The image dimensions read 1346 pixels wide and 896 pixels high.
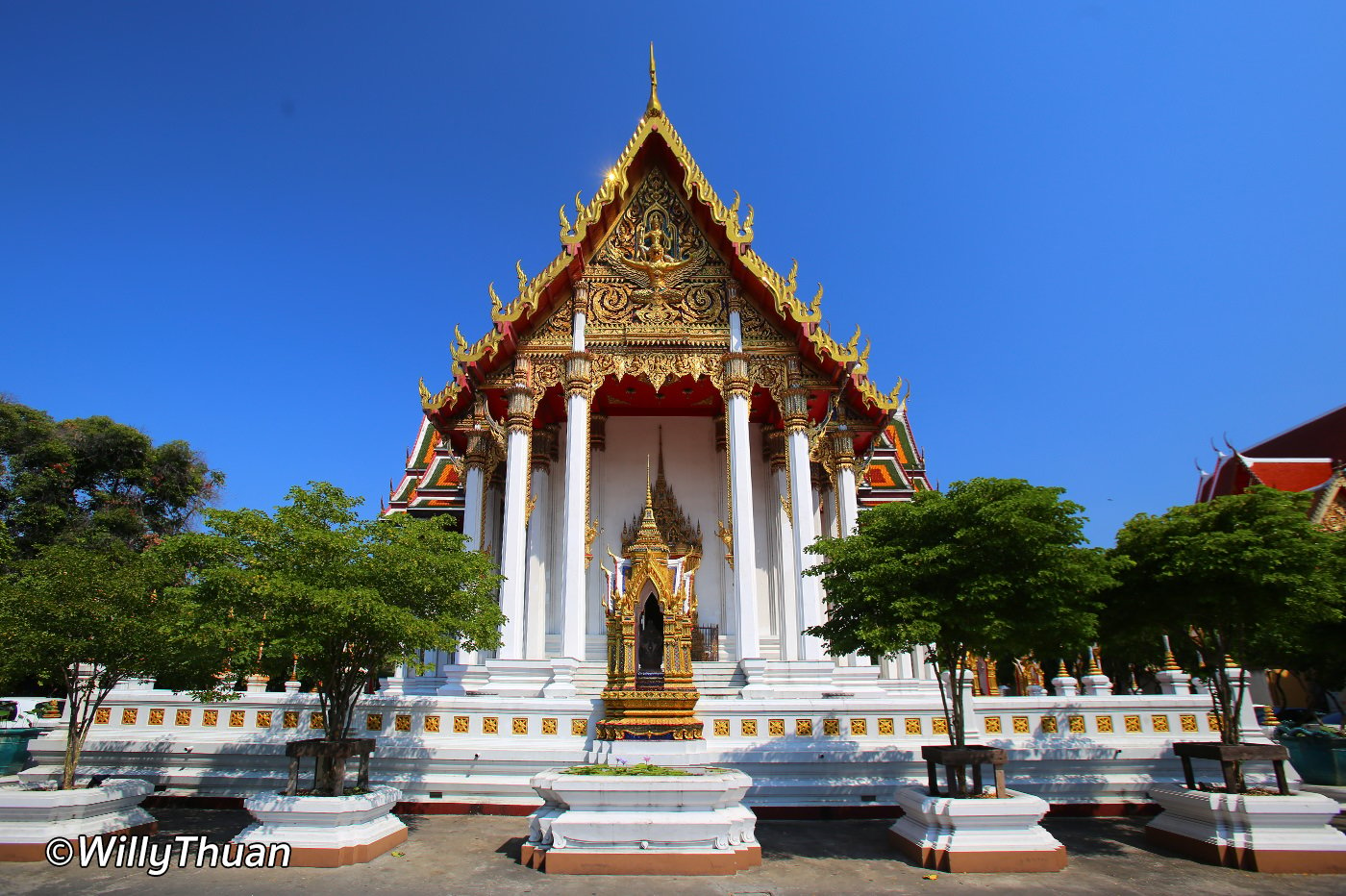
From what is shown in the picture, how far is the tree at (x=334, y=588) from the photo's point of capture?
638 centimetres

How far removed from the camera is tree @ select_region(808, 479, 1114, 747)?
6.33 m

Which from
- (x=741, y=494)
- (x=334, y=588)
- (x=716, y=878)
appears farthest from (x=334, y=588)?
(x=741, y=494)

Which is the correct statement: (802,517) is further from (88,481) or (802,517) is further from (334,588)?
(88,481)

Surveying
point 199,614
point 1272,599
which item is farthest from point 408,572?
point 1272,599

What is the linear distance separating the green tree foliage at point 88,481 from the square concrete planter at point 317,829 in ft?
56.1

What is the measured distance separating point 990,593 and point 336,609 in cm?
504

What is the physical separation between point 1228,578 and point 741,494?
6.11m

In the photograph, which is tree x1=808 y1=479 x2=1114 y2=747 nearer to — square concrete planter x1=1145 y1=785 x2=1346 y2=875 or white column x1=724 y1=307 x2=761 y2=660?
square concrete planter x1=1145 y1=785 x2=1346 y2=875

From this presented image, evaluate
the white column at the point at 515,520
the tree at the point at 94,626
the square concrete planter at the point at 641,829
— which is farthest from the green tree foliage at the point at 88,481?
the square concrete planter at the point at 641,829

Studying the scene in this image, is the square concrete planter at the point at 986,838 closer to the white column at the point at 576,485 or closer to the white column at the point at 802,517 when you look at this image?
the white column at the point at 802,517

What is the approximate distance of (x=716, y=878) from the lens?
575 centimetres

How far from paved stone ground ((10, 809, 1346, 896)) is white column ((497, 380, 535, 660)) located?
396 cm

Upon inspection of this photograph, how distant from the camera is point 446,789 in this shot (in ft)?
28.3

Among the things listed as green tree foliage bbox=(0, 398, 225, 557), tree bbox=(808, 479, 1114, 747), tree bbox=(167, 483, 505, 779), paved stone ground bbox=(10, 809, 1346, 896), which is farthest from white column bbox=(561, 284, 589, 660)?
green tree foliage bbox=(0, 398, 225, 557)
